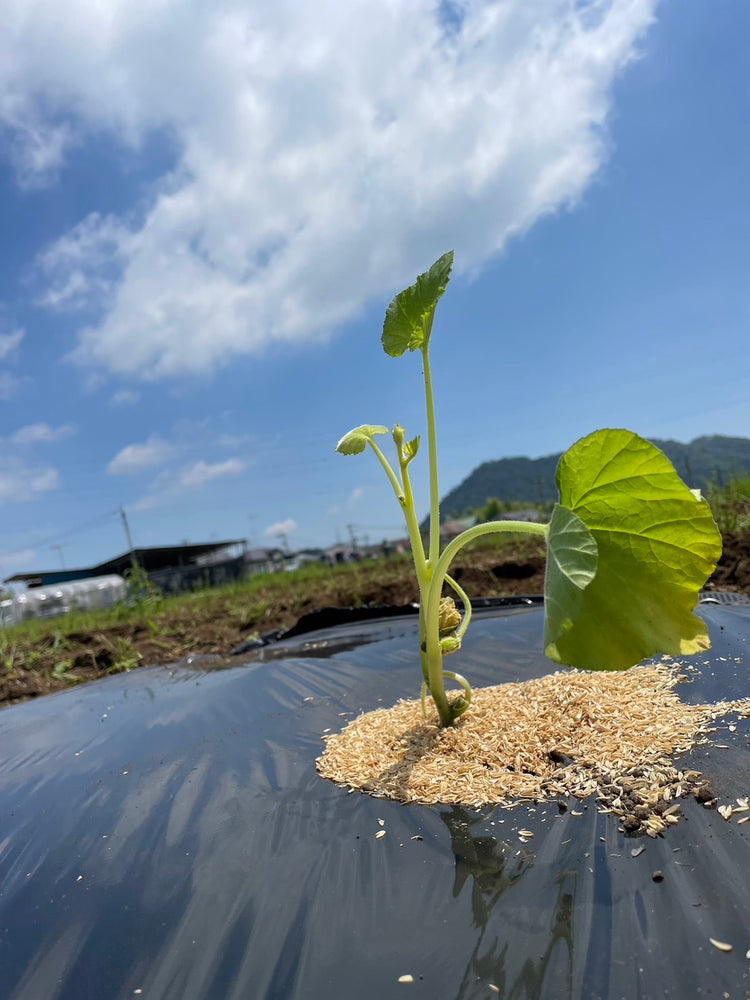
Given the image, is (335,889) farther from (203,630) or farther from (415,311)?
(203,630)

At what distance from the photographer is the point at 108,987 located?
3.69 ft

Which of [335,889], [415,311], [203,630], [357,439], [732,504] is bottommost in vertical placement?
[335,889]

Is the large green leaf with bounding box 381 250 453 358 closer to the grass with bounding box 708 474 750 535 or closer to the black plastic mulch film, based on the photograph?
the black plastic mulch film

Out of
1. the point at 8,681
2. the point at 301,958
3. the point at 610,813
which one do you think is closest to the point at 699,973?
the point at 610,813

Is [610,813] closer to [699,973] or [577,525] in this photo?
[699,973]

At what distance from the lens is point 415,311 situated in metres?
1.93

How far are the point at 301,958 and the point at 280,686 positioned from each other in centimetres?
189

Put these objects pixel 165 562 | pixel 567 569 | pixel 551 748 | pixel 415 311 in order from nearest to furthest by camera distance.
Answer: pixel 567 569 < pixel 551 748 < pixel 415 311 < pixel 165 562

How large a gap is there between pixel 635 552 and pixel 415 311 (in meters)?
1.01

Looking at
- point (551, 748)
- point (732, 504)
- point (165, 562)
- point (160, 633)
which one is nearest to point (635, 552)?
point (551, 748)

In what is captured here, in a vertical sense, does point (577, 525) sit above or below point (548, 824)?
above

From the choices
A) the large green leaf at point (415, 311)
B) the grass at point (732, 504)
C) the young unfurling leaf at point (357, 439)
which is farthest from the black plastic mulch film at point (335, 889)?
the grass at point (732, 504)

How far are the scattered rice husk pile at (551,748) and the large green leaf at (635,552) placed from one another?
0.37 m

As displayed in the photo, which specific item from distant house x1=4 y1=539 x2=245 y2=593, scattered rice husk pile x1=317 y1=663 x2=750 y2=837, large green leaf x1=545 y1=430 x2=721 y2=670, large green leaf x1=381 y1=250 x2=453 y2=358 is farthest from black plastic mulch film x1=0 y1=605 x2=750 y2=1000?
distant house x1=4 y1=539 x2=245 y2=593
